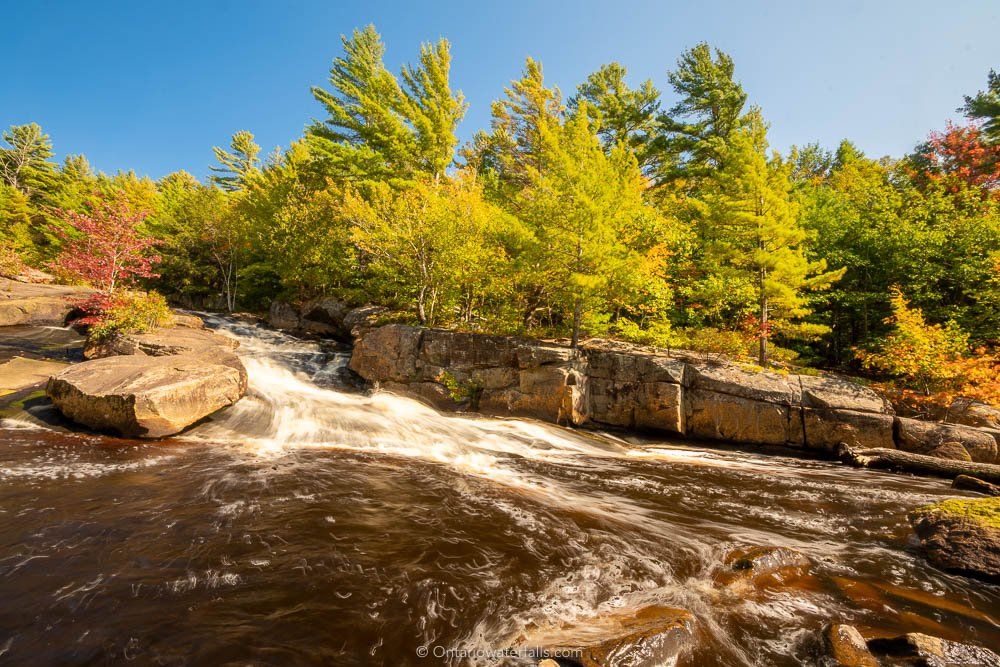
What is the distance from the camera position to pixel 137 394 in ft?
24.2

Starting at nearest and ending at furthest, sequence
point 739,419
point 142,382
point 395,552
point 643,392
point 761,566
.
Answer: point 761,566
point 395,552
point 142,382
point 739,419
point 643,392

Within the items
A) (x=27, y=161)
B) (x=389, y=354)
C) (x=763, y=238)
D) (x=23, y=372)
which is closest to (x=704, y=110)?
(x=763, y=238)

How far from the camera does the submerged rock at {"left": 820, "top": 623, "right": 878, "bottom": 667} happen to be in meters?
2.69

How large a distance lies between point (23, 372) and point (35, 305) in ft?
32.1

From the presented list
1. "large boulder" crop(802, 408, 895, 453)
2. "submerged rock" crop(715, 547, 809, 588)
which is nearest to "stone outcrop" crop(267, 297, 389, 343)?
"submerged rock" crop(715, 547, 809, 588)

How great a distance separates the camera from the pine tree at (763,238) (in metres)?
11.3

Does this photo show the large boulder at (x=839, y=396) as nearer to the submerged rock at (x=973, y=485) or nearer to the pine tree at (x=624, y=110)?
the submerged rock at (x=973, y=485)

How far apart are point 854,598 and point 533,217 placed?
36.5 feet

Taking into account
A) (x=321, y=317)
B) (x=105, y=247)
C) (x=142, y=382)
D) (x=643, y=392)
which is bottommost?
(x=643, y=392)

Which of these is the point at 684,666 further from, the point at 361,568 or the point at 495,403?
the point at 495,403

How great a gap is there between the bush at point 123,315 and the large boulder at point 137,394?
356cm

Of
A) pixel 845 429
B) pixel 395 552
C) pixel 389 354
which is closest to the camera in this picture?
pixel 395 552

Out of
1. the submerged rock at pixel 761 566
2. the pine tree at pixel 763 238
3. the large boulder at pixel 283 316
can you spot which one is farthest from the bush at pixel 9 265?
the pine tree at pixel 763 238

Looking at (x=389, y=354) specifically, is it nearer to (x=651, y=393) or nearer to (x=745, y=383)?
(x=651, y=393)
